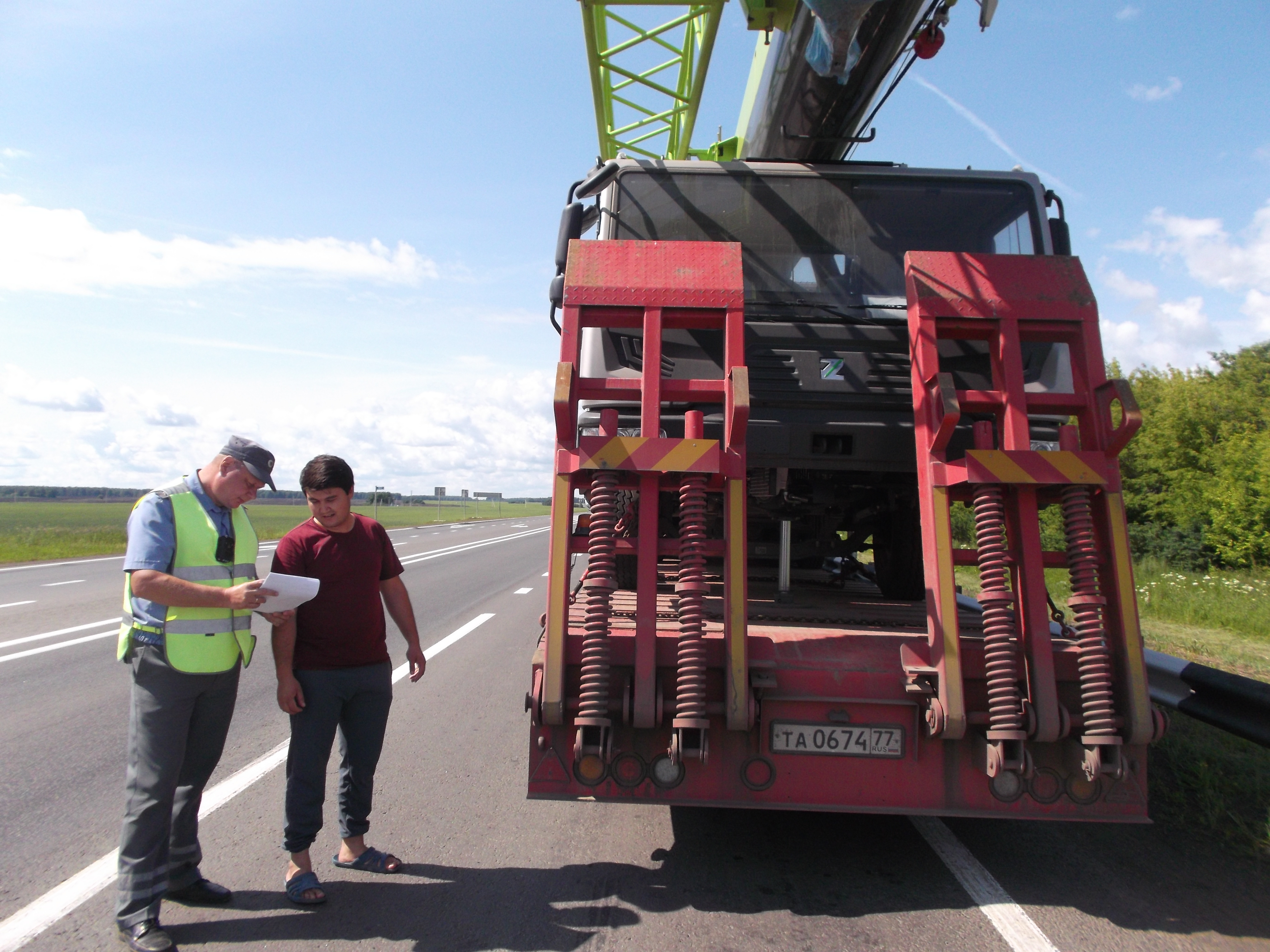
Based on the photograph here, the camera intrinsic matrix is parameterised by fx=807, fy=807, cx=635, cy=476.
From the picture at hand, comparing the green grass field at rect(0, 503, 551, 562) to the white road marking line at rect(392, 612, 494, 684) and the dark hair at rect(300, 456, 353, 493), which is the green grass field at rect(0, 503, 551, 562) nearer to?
the white road marking line at rect(392, 612, 494, 684)

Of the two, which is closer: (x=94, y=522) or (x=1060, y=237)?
(x=1060, y=237)

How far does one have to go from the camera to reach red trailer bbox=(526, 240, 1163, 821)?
3.21 metres

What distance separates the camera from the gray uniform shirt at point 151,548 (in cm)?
313

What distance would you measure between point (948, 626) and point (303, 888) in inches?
112

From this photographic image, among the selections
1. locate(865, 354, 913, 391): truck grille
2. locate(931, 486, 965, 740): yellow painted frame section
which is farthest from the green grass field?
locate(931, 486, 965, 740): yellow painted frame section

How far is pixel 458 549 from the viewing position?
28.2 metres

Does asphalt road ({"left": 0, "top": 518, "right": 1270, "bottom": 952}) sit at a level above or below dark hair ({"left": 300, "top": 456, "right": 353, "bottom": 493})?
below

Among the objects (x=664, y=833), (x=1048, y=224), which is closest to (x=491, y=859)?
(x=664, y=833)

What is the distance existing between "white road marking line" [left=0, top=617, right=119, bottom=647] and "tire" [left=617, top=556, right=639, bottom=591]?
7517 millimetres

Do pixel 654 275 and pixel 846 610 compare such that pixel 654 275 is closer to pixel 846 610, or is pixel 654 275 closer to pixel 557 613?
pixel 557 613

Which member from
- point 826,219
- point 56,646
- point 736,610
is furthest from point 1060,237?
point 56,646

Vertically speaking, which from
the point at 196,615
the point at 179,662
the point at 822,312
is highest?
the point at 822,312

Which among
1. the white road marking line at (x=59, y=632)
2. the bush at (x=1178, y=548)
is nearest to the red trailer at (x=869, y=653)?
the white road marking line at (x=59, y=632)

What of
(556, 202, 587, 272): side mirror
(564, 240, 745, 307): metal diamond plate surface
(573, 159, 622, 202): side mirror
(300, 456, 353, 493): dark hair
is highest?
(573, 159, 622, 202): side mirror
